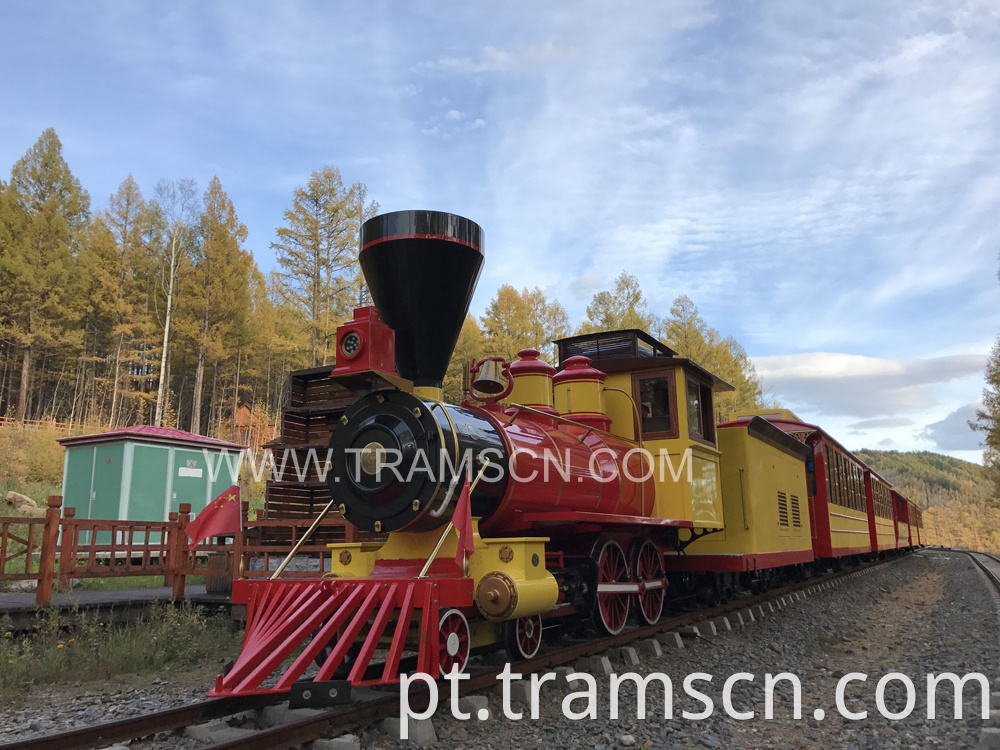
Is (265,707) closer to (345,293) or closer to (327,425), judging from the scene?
(327,425)

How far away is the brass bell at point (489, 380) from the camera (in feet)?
18.0

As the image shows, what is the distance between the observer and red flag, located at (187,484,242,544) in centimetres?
735

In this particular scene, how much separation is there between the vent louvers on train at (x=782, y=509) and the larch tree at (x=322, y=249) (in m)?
16.5

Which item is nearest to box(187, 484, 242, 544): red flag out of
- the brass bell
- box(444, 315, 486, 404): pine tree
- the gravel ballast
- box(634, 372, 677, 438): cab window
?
the gravel ballast

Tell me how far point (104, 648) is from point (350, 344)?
154 inches

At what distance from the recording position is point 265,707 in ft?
12.9

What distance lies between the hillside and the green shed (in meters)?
18.8

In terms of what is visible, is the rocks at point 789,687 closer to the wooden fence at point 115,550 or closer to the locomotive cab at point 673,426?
the locomotive cab at point 673,426

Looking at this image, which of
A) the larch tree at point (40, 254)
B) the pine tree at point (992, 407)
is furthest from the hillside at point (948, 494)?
the larch tree at point (40, 254)

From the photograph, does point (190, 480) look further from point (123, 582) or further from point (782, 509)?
point (782, 509)

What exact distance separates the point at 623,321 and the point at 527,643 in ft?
83.2

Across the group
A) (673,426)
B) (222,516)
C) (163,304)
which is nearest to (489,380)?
(673,426)

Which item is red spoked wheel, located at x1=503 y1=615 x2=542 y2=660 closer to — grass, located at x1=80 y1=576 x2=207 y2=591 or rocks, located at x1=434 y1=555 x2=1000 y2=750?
rocks, located at x1=434 y1=555 x2=1000 y2=750

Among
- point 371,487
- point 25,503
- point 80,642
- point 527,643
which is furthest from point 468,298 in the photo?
point 25,503
